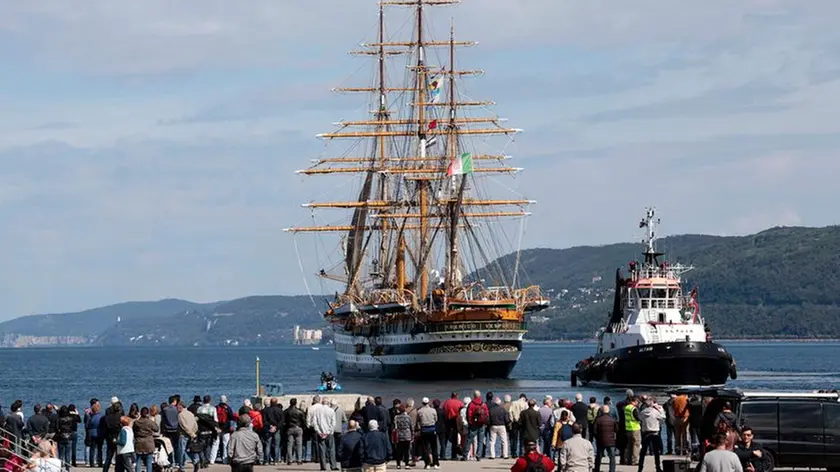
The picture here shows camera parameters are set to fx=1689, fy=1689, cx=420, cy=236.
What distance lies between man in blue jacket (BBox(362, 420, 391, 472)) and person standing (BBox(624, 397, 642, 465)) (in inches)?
282

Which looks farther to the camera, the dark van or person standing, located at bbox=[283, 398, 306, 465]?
person standing, located at bbox=[283, 398, 306, 465]

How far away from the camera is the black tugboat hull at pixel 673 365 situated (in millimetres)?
85125

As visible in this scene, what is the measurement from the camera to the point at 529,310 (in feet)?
378

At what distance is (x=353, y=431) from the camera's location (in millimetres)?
28672

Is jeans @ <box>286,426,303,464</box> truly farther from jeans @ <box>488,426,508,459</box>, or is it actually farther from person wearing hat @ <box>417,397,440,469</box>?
jeans @ <box>488,426,508,459</box>

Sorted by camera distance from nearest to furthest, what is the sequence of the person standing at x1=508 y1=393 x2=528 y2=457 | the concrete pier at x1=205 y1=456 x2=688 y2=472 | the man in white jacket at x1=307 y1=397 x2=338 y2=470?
the man in white jacket at x1=307 y1=397 x2=338 y2=470, the concrete pier at x1=205 y1=456 x2=688 y2=472, the person standing at x1=508 y1=393 x2=528 y2=457

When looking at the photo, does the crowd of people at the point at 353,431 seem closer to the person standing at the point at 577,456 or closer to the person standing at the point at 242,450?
the person standing at the point at 242,450

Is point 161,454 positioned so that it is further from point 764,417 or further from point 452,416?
point 764,417

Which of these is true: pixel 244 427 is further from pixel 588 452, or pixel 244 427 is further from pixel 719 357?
pixel 719 357

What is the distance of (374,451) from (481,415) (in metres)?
8.38

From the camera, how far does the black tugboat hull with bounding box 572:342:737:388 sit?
85.1m

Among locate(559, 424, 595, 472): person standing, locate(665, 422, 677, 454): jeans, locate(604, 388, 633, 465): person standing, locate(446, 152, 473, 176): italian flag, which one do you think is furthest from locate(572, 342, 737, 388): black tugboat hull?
locate(559, 424, 595, 472): person standing

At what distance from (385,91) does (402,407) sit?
100 m

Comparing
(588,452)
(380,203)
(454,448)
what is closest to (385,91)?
(380,203)
